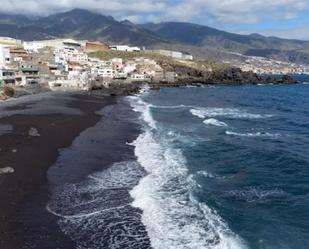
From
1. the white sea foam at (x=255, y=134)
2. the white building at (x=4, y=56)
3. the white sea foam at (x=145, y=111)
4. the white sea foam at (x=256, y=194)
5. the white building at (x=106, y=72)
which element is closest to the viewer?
the white sea foam at (x=256, y=194)

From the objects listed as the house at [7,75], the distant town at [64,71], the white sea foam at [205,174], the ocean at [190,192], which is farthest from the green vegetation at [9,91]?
the white sea foam at [205,174]

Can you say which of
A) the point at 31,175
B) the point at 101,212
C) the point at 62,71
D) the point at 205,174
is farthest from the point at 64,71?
the point at 101,212

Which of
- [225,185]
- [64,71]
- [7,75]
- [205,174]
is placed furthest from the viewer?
[64,71]

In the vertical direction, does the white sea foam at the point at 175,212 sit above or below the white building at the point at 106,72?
below

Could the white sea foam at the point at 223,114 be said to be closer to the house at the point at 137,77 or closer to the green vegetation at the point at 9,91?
the green vegetation at the point at 9,91

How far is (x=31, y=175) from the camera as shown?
85.1 ft

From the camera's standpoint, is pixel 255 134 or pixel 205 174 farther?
pixel 255 134

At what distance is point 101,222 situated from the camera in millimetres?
19469

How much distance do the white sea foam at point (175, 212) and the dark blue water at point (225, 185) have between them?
39mm

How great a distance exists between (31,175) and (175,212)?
965 centimetres

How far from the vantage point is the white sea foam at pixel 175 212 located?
1769cm

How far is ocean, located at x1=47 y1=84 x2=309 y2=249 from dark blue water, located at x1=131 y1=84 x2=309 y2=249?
0.15ft

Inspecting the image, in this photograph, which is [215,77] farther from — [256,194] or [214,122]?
[256,194]

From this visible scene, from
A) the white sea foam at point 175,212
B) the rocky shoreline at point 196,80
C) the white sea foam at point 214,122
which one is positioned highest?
the white sea foam at point 175,212
